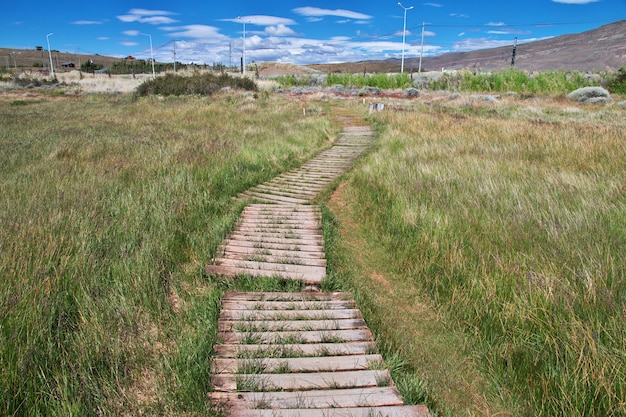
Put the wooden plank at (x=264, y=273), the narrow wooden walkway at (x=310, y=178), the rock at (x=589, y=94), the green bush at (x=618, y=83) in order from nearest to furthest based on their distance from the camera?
1. the wooden plank at (x=264, y=273)
2. the narrow wooden walkway at (x=310, y=178)
3. the rock at (x=589, y=94)
4. the green bush at (x=618, y=83)

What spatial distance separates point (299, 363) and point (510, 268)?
2312 mm

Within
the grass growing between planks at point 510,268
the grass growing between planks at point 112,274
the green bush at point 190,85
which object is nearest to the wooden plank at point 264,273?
the grass growing between planks at point 112,274

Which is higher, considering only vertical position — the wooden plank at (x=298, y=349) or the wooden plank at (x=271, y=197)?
the wooden plank at (x=271, y=197)

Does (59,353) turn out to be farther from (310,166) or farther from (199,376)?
(310,166)

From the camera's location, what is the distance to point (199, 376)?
268cm

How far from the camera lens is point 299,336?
3.18 m

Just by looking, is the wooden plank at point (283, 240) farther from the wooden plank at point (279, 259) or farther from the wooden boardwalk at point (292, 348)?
the wooden plank at point (279, 259)

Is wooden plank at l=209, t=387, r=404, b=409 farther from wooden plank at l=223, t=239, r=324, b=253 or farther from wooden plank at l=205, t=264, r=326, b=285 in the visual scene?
wooden plank at l=223, t=239, r=324, b=253

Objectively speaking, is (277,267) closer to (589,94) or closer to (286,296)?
(286,296)

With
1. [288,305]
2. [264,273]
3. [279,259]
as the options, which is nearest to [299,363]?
[288,305]

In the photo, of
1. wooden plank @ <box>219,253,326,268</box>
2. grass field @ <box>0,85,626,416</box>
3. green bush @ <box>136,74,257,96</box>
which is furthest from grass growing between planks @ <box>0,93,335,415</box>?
Answer: green bush @ <box>136,74,257,96</box>

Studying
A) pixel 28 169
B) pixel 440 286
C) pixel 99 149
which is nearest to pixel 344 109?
pixel 99 149

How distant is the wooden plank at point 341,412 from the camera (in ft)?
7.85

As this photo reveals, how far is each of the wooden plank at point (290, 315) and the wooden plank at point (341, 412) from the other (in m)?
1.09
